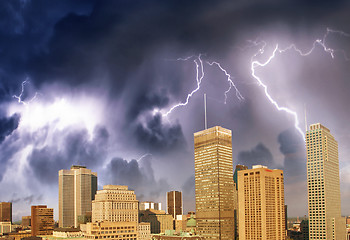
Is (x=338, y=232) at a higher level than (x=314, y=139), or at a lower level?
lower

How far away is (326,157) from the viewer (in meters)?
A: 200

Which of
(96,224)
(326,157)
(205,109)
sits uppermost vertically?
(205,109)

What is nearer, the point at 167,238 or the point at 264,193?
the point at 167,238

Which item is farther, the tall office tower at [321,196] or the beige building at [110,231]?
the tall office tower at [321,196]

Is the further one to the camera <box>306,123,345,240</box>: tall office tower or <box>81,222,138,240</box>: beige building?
<box>306,123,345,240</box>: tall office tower

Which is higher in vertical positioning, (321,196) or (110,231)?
(321,196)

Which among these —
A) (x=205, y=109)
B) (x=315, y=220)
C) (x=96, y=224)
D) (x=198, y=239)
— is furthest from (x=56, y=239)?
(x=315, y=220)

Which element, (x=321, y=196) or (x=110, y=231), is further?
(x=321, y=196)

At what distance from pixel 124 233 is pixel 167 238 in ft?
108

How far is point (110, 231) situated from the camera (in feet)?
A: 483

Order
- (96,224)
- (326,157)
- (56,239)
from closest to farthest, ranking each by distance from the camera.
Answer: (96,224) → (56,239) → (326,157)

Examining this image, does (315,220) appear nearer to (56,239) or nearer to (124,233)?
(124,233)

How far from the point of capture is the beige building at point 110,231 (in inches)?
5728

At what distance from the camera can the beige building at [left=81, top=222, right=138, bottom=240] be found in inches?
5728
